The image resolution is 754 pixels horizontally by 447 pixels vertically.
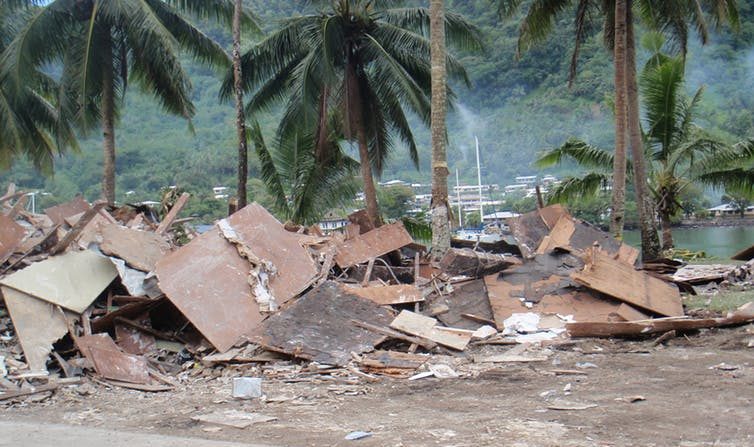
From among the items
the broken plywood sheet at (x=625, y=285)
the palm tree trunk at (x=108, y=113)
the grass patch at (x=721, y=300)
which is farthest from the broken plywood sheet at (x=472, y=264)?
the palm tree trunk at (x=108, y=113)

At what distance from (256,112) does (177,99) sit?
2344 mm

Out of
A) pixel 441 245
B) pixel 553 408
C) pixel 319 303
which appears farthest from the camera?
pixel 441 245

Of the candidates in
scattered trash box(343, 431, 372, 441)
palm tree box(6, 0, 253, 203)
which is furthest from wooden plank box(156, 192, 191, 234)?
palm tree box(6, 0, 253, 203)

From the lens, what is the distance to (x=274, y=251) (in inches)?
370

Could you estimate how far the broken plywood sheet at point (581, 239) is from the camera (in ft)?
35.2

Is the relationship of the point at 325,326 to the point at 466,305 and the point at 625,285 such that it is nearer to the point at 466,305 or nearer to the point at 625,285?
the point at 466,305

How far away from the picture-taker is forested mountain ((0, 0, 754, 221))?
40281mm

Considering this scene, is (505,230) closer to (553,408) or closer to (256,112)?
(553,408)

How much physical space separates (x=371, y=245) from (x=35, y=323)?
4909mm

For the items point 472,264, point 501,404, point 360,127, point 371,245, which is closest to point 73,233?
point 371,245

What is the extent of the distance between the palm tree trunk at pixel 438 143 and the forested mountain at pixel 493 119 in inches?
867

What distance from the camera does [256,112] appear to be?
20469 mm

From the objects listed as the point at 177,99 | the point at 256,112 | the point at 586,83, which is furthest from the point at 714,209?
the point at 177,99

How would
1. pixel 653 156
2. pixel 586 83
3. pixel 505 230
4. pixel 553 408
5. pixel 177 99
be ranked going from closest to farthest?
pixel 553 408 → pixel 505 230 → pixel 177 99 → pixel 653 156 → pixel 586 83
